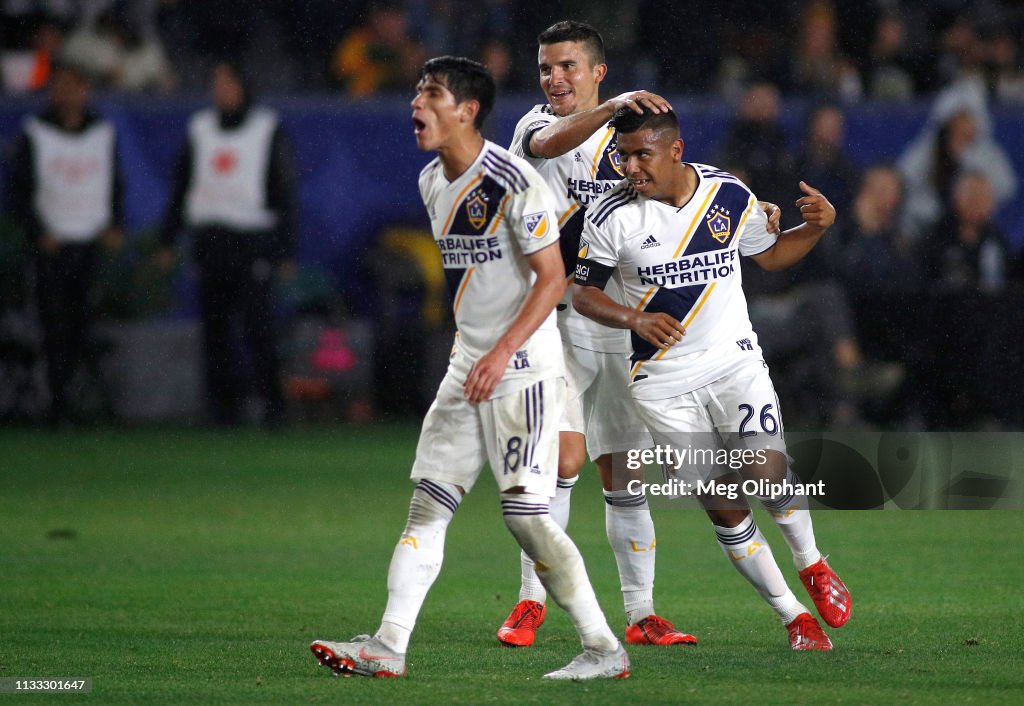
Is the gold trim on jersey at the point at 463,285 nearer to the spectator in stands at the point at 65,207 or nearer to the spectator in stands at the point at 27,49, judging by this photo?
the spectator in stands at the point at 65,207

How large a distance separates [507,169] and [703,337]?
1152 millimetres

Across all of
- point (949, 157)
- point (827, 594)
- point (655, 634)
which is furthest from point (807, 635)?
point (949, 157)

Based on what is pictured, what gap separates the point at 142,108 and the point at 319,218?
177 cm

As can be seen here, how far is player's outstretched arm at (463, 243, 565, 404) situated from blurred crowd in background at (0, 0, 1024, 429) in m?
7.03

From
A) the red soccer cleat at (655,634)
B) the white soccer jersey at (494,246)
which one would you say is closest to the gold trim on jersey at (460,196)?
the white soccer jersey at (494,246)

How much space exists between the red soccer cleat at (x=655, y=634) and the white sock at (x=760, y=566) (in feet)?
1.13

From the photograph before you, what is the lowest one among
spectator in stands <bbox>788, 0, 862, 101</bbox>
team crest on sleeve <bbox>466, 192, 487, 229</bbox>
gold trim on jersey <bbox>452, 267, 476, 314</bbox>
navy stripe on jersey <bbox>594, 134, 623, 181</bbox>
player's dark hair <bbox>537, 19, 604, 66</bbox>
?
gold trim on jersey <bbox>452, 267, 476, 314</bbox>

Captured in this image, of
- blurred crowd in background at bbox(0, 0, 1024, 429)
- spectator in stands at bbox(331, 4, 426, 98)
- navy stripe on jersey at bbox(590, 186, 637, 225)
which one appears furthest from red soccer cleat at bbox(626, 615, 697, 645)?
spectator in stands at bbox(331, 4, 426, 98)

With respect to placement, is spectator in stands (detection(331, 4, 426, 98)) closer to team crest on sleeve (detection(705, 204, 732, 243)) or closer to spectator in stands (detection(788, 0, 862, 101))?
spectator in stands (detection(788, 0, 862, 101))

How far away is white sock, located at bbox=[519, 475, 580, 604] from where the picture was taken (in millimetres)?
6121

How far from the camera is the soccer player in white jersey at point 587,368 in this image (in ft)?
19.9

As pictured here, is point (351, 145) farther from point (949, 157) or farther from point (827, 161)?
point (949, 157)

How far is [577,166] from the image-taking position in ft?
20.3

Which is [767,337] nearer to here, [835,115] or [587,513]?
[835,115]
